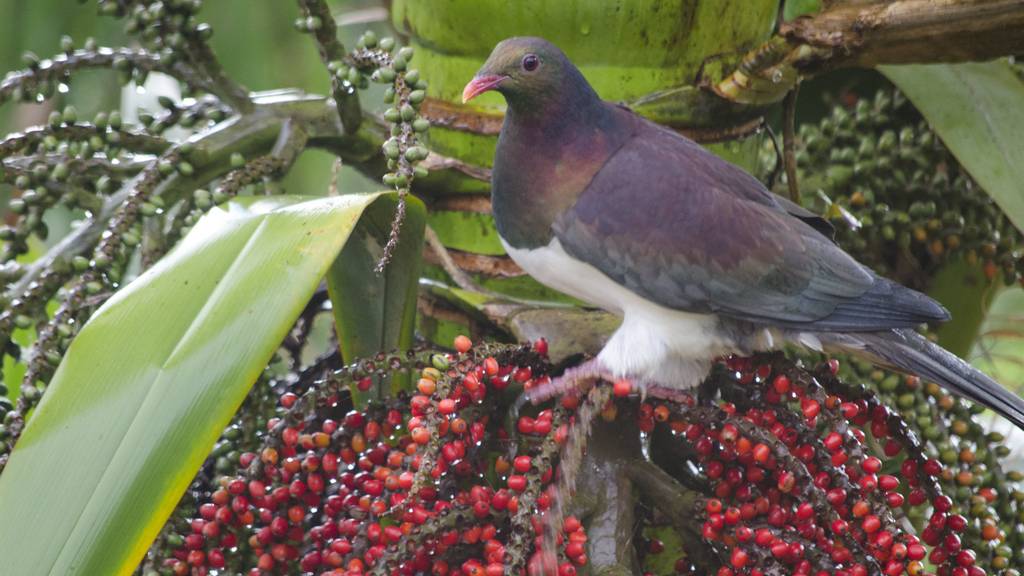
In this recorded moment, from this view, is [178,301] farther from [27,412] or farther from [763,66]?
[763,66]

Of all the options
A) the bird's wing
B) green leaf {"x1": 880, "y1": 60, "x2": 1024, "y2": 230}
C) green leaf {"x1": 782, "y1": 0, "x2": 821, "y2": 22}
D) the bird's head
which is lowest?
the bird's wing

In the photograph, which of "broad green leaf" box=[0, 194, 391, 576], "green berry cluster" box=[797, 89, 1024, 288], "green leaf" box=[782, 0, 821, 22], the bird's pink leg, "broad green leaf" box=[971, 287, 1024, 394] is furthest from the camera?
"broad green leaf" box=[971, 287, 1024, 394]

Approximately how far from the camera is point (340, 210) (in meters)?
0.66

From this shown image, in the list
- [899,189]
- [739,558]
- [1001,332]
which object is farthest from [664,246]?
[1001,332]

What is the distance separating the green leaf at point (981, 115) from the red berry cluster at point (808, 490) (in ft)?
0.79

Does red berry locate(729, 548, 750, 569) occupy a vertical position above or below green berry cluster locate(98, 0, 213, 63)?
below

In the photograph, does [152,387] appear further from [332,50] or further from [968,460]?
[968,460]

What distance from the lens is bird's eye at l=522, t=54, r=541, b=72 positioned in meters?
0.78

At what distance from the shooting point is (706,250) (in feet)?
2.60

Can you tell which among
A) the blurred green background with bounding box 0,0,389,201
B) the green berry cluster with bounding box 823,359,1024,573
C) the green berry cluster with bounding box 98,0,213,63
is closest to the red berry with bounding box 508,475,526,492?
the green berry cluster with bounding box 823,359,1024,573

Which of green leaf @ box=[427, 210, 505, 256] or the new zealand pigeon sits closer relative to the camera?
the new zealand pigeon

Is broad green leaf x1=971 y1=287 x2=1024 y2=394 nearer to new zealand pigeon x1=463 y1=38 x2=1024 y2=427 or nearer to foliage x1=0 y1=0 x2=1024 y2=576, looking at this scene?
foliage x1=0 y1=0 x2=1024 y2=576

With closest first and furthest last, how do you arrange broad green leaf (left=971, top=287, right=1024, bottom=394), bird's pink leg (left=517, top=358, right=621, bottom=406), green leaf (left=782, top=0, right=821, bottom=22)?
1. bird's pink leg (left=517, top=358, right=621, bottom=406)
2. green leaf (left=782, top=0, right=821, bottom=22)
3. broad green leaf (left=971, top=287, right=1024, bottom=394)

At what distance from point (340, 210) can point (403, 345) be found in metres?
0.16
